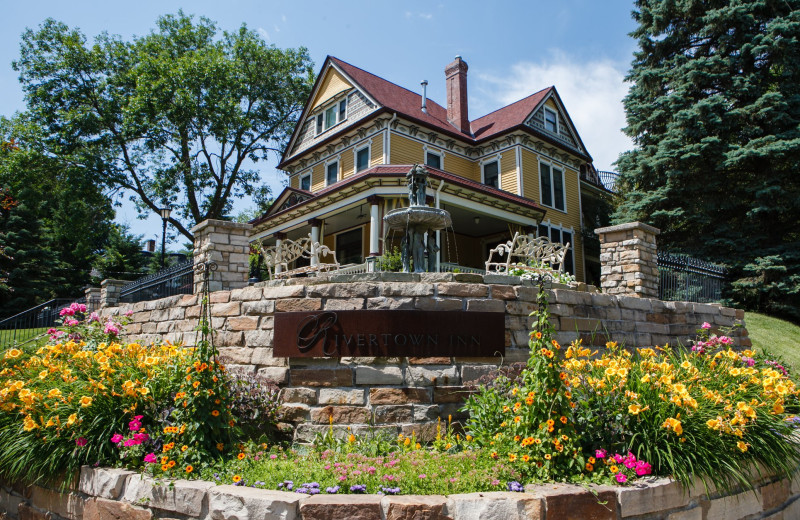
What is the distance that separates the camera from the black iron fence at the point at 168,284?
32.9ft

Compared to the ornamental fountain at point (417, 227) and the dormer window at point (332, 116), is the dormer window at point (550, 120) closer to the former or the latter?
the dormer window at point (332, 116)

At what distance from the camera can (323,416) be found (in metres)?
5.09

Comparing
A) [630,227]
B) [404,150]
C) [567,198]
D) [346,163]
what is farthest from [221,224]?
[567,198]

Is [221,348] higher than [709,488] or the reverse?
higher

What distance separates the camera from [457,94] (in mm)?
21578

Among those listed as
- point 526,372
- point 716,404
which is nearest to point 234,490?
point 526,372

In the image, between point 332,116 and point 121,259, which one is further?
point 121,259

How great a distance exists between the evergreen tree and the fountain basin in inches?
438

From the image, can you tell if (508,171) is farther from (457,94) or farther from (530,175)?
(457,94)

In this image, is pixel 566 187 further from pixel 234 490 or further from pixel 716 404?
pixel 234 490

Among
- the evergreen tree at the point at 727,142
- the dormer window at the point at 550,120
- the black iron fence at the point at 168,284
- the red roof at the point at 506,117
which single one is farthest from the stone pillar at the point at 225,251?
the dormer window at the point at 550,120

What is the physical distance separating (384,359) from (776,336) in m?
10.8

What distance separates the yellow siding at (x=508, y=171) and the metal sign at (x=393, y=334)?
15.4 metres

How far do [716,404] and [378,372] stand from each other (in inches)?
114
